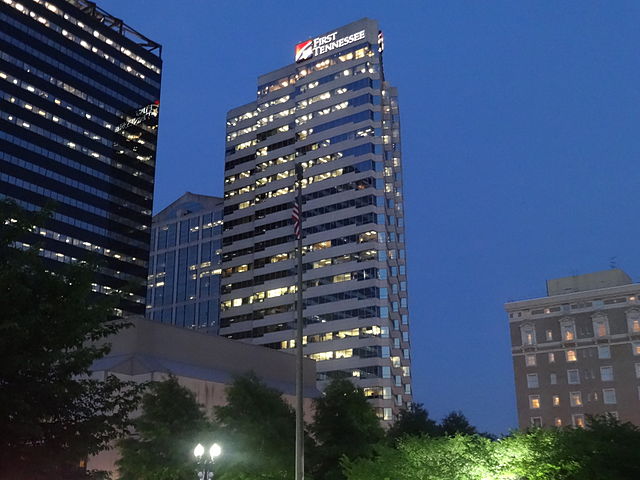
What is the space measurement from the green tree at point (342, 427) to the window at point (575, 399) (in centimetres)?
7323

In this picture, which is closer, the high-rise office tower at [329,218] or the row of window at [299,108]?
the high-rise office tower at [329,218]

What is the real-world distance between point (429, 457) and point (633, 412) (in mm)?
89587

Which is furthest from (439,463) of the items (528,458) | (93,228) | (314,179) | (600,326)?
(93,228)

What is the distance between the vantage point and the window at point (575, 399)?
393 ft

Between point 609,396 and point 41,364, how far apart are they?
11297cm

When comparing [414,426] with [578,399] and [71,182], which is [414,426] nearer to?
[578,399]

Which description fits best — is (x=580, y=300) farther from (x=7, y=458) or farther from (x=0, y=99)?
(x=0, y=99)

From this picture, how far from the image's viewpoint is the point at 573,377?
400 feet

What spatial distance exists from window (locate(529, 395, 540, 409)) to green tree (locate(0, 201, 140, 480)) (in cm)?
10959

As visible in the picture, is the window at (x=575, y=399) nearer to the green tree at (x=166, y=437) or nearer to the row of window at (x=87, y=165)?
the green tree at (x=166, y=437)

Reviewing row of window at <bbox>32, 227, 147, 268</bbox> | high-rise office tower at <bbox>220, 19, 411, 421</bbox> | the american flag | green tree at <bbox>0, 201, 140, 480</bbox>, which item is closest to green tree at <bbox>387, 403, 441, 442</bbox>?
the american flag

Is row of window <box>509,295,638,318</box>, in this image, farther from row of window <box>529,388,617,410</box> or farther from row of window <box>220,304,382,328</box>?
row of window <box>220,304,382,328</box>

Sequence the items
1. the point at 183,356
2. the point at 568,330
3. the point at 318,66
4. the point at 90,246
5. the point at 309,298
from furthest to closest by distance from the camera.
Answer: the point at 318,66 < the point at 90,246 < the point at 309,298 < the point at 568,330 < the point at 183,356

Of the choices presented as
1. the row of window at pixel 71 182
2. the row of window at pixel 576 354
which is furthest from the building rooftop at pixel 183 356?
the row of window at pixel 71 182
